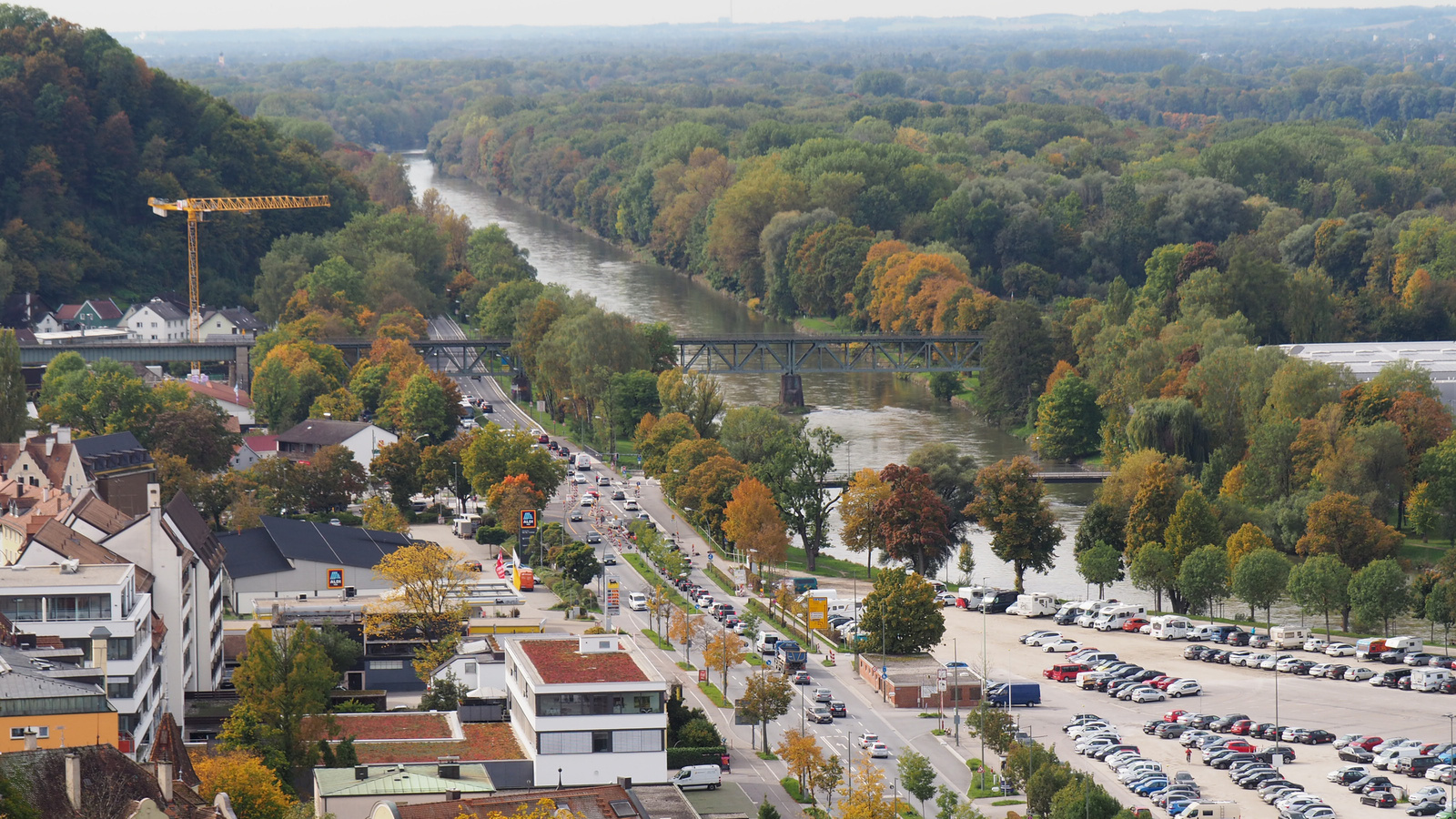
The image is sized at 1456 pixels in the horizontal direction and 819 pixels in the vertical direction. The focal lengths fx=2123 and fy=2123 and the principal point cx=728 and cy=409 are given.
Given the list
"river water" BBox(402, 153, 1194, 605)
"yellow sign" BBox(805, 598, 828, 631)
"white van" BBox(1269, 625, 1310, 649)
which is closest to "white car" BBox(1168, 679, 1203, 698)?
"white van" BBox(1269, 625, 1310, 649)

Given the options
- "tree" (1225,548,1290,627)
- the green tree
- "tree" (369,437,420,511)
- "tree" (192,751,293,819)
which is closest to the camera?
"tree" (192,751,293,819)

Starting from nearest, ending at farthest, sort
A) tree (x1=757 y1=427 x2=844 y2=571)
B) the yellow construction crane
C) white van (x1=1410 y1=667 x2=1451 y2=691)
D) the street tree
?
1. white van (x1=1410 y1=667 x2=1451 y2=691)
2. the street tree
3. tree (x1=757 y1=427 x2=844 y2=571)
4. the yellow construction crane

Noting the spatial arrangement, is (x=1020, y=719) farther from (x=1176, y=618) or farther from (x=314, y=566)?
(x=314, y=566)

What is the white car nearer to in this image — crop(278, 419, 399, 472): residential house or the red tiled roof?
the red tiled roof

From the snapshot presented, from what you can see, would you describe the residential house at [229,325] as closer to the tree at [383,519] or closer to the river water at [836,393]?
the river water at [836,393]

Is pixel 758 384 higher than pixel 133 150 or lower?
lower

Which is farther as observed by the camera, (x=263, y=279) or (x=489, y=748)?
(x=263, y=279)

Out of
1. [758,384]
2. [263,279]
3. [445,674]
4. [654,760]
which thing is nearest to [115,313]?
[263,279]

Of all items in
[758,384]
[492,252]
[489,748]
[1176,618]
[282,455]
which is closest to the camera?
[489,748]
